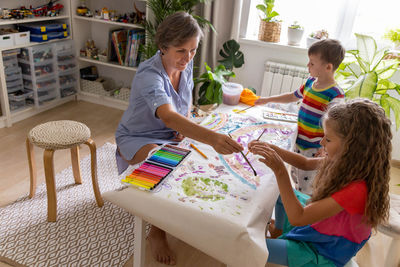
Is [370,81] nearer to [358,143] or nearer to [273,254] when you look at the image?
[358,143]

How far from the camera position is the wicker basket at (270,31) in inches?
110

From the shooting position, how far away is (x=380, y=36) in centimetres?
263

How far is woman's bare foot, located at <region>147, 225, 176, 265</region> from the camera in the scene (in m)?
1.58

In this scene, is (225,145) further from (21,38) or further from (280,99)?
(21,38)

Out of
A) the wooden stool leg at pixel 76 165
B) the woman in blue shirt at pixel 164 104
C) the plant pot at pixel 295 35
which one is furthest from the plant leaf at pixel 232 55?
the wooden stool leg at pixel 76 165

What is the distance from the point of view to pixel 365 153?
101 cm

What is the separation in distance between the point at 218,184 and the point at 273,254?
0.32 meters

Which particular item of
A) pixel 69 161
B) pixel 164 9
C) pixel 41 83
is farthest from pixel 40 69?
pixel 164 9

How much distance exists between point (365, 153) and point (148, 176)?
0.70m

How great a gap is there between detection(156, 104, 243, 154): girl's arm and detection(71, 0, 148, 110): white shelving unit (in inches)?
76.7

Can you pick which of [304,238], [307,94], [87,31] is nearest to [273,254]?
[304,238]

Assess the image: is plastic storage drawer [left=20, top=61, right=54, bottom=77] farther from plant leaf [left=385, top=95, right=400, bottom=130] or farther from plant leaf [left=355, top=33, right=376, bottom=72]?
plant leaf [left=385, top=95, right=400, bottom=130]

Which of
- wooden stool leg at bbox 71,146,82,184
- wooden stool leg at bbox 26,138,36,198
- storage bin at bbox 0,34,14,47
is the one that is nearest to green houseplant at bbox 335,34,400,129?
wooden stool leg at bbox 71,146,82,184

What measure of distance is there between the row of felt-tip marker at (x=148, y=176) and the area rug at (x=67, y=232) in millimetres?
700
